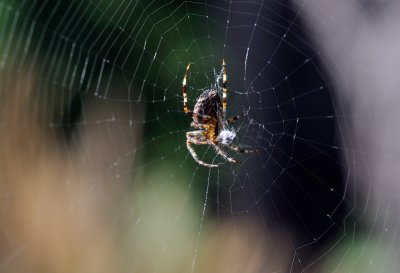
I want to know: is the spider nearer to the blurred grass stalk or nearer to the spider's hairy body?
the spider's hairy body

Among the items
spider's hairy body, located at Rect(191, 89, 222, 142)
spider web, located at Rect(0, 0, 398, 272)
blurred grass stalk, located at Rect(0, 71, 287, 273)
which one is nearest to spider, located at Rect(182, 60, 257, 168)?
spider's hairy body, located at Rect(191, 89, 222, 142)

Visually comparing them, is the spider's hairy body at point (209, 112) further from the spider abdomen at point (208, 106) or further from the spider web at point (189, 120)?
the spider web at point (189, 120)

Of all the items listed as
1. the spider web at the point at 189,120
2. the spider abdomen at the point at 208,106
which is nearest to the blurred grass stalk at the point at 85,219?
the spider web at the point at 189,120

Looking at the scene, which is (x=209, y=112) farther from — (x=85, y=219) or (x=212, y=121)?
(x=85, y=219)

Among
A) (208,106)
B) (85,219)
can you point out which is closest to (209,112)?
(208,106)

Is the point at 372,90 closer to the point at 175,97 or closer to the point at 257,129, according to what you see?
the point at 257,129

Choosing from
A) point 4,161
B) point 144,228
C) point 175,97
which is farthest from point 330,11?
point 4,161
